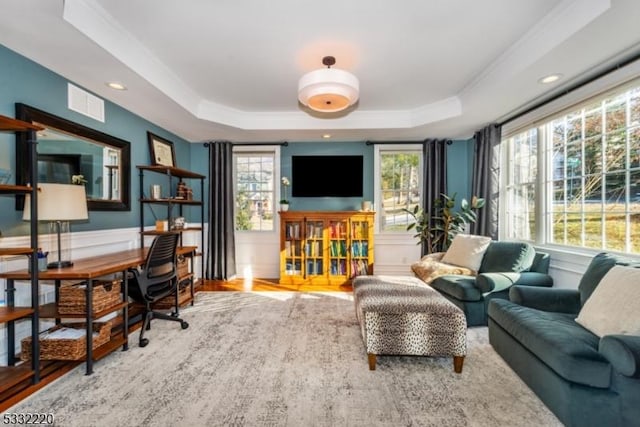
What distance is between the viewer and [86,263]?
2516 mm

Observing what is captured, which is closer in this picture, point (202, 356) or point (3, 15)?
point (3, 15)

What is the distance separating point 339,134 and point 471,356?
3356 millimetres

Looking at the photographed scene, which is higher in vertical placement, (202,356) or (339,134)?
(339,134)

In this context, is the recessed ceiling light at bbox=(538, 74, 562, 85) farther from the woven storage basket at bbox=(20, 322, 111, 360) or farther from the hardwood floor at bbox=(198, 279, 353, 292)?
the woven storage basket at bbox=(20, 322, 111, 360)

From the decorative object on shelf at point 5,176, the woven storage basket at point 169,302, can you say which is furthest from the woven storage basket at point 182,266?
the decorative object on shelf at point 5,176

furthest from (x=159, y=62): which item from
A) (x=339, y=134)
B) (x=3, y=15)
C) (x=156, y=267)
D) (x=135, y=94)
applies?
(x=339, y=134)

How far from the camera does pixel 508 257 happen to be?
10.2 ft

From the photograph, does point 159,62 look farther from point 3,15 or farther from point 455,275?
point 455,275

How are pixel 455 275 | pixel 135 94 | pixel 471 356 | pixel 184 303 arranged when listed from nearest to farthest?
pixel 471 356 < pixel 135 94 < pixel 455 275 < pixel 184 303

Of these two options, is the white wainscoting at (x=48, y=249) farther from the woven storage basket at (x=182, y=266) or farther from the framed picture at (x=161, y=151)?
the framed picture at (x=161, y=151)

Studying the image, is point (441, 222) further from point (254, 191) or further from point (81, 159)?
point (81, 159)

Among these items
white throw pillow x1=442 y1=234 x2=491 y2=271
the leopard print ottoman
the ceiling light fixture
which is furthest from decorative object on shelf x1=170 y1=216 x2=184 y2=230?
white throw pillow x1=442 y1=234 x2=491 y2=271

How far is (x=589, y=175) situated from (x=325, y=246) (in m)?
3.19

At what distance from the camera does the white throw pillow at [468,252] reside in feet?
11.0
